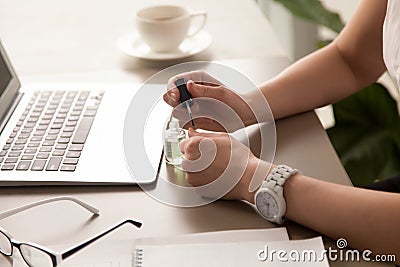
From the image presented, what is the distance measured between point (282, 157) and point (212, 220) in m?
0.17

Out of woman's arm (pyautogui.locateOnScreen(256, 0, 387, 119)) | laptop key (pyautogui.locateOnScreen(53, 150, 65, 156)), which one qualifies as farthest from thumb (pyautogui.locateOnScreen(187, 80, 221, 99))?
laptop key (pyautogui.locateOnScreen(53, 150, 65, 156))

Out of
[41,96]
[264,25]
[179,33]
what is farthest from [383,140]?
[41,96]

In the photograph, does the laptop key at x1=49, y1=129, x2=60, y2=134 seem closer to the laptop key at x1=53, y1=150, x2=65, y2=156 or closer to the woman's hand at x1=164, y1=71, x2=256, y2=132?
the laptop key at x1=53, y1=150, x2=65, y2=156

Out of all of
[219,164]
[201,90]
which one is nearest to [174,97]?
[201,90]

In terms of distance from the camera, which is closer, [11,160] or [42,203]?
[42,203]

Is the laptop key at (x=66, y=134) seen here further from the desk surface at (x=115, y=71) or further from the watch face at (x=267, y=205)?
the watch face at (x=267, y=205)

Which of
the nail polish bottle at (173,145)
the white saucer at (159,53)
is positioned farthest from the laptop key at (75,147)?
the white saucer at (159,53)

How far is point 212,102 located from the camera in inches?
38.9

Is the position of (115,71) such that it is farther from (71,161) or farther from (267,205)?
(267,205)

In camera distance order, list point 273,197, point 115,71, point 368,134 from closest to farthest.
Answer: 1. point 273,197
2. point 115,71
3. point 368,134

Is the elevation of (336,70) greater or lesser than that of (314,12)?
greater

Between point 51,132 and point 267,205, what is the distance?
37cm

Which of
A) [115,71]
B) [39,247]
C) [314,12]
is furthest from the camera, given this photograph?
[314,12]

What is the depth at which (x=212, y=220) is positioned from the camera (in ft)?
2.69
